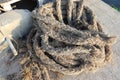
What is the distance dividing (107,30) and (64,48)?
1128 millimetres

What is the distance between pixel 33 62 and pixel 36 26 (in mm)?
574

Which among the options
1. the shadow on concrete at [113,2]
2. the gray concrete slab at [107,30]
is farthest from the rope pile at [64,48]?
the shadow on concrete at [113,2]

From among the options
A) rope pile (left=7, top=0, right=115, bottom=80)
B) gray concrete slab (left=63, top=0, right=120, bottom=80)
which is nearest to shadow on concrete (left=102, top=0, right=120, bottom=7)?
gray concrete slab (left=63, top=0, right=120, bottom=80)

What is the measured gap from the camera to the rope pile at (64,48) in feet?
12.2

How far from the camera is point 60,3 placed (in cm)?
439

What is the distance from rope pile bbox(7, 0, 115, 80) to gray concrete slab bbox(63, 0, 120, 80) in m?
0.20

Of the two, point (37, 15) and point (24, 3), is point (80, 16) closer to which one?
point (37, 15)

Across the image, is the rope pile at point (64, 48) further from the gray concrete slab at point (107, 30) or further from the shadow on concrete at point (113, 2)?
the shadow on concrete at point (113, 2)

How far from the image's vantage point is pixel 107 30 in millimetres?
4551

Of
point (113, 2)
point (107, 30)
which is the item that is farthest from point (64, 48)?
point (113, 2)

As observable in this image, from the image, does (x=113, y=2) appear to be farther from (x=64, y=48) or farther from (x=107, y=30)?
(x=64, y=48)

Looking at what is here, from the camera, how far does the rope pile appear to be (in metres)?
3.72

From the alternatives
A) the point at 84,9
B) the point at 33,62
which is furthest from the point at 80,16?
the point at 33,62

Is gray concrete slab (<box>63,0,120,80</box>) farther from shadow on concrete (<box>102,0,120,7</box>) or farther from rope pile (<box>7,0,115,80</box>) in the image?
shadow on concrete (<box>102,0,120,7</box>)
